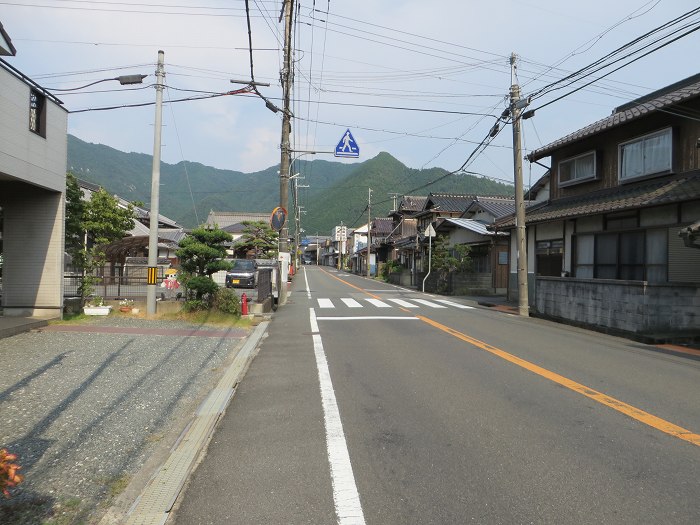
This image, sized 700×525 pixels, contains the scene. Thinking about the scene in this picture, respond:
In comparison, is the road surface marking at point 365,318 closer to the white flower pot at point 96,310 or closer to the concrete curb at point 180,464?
the white flower pot at point 96,310

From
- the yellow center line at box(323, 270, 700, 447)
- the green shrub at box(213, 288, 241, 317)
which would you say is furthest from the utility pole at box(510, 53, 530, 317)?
the green shrub at box(213, 288, 241, 317)

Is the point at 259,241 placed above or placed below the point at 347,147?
below

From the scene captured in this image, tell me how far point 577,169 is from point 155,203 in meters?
14.7

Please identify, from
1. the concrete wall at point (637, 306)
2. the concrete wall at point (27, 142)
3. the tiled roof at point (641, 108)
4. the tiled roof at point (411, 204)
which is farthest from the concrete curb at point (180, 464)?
the tiled roof at point (411, 204)

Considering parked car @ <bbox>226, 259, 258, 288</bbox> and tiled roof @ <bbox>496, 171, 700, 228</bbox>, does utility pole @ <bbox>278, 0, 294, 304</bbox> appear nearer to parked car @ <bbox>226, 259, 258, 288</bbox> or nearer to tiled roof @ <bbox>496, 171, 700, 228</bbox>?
parked car @ <bbox>226, 259, 258, 288</bbox>

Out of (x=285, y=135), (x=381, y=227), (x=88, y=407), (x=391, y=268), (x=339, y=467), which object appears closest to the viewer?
(x=339, y=467)

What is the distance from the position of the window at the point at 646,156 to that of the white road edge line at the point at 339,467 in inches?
498

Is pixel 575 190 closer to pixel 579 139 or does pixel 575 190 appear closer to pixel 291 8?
pixel 579 139

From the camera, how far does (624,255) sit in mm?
14438

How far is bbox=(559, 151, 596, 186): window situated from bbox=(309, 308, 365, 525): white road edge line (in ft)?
47.2

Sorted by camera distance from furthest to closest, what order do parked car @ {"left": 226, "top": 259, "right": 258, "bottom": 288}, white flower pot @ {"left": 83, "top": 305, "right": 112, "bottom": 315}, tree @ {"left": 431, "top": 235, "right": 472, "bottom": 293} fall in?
1. tree @ {"left": 431, "top": 235, "right": 472, "bottom": 293}
2. parked car @ {"left": 226, "top": 259, "right": 258, "bottom": 288}
3. white flower pot @ {"left": 83, "top": 305, "right": 112, "bottom": 315}

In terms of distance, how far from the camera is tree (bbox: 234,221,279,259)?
45875mm

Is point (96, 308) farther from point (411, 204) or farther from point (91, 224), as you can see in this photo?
point (411, 204)

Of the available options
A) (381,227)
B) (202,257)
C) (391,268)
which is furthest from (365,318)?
(381,227)
